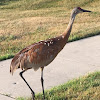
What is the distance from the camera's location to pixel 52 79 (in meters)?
5.94

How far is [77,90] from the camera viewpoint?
5.28 meters

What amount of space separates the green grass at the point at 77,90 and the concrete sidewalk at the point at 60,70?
291 mm

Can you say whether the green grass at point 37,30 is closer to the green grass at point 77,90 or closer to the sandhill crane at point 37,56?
the green grass at point 77,90

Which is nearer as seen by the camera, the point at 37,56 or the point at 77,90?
the point at 37,56

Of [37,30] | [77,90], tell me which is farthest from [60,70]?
[37,30]

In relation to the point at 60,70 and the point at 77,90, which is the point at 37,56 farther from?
the point at 60,70

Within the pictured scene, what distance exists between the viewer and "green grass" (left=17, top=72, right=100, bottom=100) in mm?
4995

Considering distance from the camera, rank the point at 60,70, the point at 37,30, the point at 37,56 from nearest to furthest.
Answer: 1. the point at 37,56
2. the point at 60,70
3. the point at 37,30

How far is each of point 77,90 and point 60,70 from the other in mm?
1235

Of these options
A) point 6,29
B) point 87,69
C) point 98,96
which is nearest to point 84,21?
point 6,29

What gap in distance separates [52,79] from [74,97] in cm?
102

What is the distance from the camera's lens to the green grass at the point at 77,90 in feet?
16.4

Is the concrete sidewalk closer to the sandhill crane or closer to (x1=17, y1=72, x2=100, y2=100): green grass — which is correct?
(x1=17, y1=72, x2=100, y2=100): green grass

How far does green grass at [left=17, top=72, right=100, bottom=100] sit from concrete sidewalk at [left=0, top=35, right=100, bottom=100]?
29 centimetres
